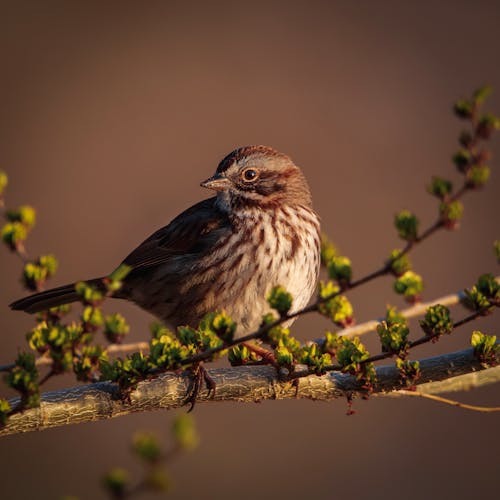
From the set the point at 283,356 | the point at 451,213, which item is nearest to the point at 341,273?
the point at 451,213

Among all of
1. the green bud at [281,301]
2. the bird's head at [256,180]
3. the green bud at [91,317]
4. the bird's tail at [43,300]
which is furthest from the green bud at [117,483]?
the bird's head at [256,180]

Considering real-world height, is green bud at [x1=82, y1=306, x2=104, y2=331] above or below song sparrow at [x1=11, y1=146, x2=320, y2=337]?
below

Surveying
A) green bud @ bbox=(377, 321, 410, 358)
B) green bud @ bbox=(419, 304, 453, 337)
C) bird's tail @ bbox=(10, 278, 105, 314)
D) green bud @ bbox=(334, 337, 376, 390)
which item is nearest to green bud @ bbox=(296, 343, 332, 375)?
green bud @ bbox=(334, 337, 376, 390)

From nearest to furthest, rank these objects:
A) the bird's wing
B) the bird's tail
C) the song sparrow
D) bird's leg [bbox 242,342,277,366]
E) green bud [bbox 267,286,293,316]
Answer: green bud [bbox 267,286,293,316]
bird's leg [bbox 242,342,277,366]
the bird's tail
the song sparrow
the bird's wing

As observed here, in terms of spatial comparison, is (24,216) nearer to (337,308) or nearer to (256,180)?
(337,308)

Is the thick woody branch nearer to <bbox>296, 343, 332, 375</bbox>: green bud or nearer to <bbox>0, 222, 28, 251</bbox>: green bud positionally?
<bbox>296, 343, 332, 375</bbox>: green bud

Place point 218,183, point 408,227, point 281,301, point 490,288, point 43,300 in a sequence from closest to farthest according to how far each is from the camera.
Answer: point 408,227 → point 281,301 → point 490,288 → point 43,300 → point 218,183

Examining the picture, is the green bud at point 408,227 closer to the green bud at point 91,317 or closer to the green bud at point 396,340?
the green bud at point 396,340
